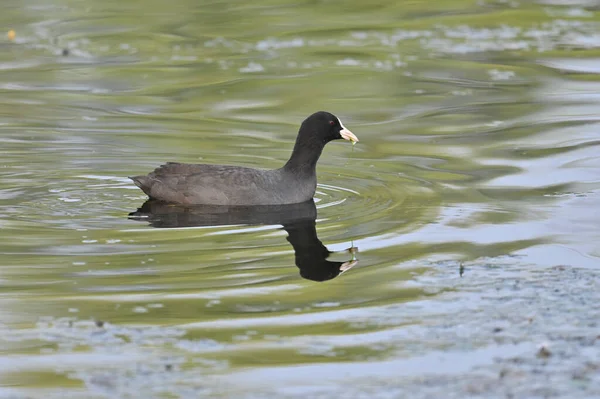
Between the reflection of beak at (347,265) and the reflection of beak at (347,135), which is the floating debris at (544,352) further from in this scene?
the reflection of beak at (347,135)

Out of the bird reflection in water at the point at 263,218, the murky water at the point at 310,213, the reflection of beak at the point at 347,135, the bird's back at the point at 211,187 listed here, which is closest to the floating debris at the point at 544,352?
the murky water at the point at 310,213

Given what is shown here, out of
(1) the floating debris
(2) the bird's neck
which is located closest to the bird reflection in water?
(2) the bird's neck

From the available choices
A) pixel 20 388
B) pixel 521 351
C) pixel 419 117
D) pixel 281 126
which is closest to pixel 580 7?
pixel 419 117

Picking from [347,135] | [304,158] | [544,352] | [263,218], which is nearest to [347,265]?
[263,218]

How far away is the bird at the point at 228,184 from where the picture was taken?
32.8 feet

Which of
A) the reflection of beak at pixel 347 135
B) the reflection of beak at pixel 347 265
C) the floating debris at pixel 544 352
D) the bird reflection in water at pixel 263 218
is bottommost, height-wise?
the floating debris at pixel 544 352

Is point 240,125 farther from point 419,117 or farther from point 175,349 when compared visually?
point 175,349

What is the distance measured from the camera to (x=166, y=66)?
664 inches

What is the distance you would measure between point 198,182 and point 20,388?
15.4ft

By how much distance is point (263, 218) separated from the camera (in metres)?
9.57

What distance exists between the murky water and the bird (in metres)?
0.22

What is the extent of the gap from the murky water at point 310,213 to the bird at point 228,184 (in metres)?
0.22

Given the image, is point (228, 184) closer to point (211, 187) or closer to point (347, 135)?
point (211, 187)

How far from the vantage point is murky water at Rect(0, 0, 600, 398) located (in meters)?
5.84
